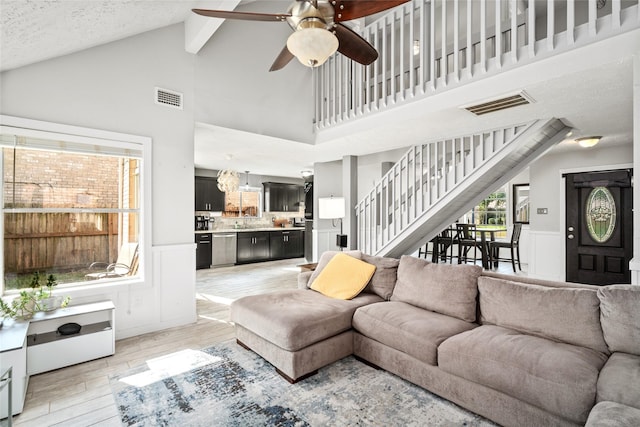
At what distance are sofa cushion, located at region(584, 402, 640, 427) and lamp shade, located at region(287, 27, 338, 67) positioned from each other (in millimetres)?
2153

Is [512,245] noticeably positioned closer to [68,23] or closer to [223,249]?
[223,249]

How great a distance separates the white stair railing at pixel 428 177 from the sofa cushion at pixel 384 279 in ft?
Answer: 4.72

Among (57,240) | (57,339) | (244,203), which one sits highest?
(244,203)

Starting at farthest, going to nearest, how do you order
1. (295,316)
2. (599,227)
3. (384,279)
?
(599,227)
(384,279)
(295,316)

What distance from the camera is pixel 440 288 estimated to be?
9.00ft

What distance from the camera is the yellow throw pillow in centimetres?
321

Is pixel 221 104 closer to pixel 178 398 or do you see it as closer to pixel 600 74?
pixel 178 398

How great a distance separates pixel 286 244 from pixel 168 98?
217 inches

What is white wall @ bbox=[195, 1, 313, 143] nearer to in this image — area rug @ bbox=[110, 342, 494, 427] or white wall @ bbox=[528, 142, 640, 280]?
area rug @ bbox=[110, 342, 494, 427]

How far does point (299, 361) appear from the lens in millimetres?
2400

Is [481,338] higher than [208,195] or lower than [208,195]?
lower

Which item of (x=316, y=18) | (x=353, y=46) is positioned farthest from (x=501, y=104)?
(x=316, y=18)

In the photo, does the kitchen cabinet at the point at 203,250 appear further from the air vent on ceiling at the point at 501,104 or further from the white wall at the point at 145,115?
the air vent on ceiling at the point at 501,104

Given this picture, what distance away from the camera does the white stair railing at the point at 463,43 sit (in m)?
2.50
